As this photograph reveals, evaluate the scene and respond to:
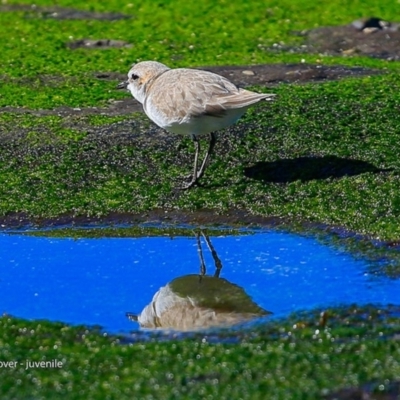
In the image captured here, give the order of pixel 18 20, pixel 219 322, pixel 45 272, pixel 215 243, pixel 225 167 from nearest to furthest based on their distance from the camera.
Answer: pixel 219 322
pixel 45 272
pixel 215 243
pixel 225 167
pixel 18 20

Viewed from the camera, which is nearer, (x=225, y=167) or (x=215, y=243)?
(x=215, y=243)


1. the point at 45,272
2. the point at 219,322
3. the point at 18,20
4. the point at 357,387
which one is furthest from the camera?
the point at 18,20

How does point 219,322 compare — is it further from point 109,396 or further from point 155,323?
point 109,396

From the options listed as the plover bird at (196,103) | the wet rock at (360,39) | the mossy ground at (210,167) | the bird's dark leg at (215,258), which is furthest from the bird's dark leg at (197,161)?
the wet rock at (360,39)

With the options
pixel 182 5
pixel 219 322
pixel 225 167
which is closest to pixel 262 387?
pixel 219 322

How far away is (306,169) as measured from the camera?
9.01 meters

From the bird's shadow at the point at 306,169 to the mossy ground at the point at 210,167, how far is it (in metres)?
0.02

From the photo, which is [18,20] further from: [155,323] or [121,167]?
[155,323]

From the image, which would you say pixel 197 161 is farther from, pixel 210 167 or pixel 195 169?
pixel 210 167

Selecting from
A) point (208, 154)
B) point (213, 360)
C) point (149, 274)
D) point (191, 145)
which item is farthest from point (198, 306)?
point (191, 145)

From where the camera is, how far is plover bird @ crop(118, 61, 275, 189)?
8641 millimetres

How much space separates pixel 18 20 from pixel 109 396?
32.6ft

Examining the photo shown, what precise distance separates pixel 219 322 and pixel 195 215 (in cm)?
209

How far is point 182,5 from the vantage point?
14.6m
